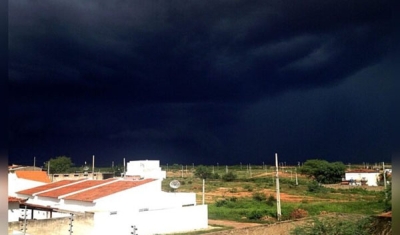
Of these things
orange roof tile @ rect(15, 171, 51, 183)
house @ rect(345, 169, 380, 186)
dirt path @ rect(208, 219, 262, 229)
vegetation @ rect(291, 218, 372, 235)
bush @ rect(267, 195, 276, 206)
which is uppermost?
orange roof tile @ rect(15, 171, 51, 183)

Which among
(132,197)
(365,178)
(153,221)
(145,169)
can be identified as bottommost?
(365,178)

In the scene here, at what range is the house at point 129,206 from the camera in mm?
6884

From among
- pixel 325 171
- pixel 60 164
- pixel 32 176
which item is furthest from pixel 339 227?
pixel 60 164

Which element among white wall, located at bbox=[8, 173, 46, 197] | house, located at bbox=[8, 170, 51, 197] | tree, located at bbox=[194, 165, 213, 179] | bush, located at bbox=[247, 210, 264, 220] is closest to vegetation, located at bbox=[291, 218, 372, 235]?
bush, located at bbox=[247, 210, 264, 220]

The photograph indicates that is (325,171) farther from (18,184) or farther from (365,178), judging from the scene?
(18,184)

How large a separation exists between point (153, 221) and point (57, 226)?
1878 millimetres

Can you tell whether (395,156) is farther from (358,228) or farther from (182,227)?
(182,227)

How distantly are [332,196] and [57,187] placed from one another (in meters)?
9.21

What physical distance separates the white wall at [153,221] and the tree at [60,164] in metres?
13.7

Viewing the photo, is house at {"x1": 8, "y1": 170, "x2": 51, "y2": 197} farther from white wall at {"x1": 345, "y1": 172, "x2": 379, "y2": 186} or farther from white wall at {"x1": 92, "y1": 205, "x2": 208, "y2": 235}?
white wall at {"x1": 345, "y1": 172, "x2": 379, "y2": 186}

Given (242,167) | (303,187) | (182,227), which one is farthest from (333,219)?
(242,167)

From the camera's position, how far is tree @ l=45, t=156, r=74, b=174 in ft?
66.7

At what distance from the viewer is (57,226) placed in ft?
19.8

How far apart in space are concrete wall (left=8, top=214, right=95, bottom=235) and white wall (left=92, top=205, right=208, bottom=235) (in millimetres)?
136
